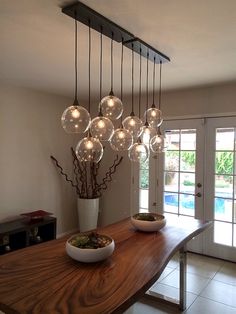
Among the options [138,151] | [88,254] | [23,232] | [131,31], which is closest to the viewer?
[88,254]

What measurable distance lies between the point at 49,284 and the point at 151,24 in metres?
1.87

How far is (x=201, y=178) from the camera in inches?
159

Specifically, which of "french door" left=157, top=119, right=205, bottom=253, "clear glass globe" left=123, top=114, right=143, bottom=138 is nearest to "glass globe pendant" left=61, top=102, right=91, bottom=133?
"clear glass globe" left=123, top=114, right=143, bottom=138

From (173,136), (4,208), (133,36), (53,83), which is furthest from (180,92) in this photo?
(4,208)

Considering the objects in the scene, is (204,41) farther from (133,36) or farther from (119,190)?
(119,190)

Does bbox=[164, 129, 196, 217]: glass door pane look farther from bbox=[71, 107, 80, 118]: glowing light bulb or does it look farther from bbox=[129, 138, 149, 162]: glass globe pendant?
bbox=[71, 107, 80, 118]: glowing light bulb

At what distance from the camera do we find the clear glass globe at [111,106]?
86.7 inches

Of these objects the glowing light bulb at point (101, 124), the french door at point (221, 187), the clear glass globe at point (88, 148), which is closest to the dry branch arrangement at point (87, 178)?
the french door at point (221, 187)

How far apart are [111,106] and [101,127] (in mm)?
197

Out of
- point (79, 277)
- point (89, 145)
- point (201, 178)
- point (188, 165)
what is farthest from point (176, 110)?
point (79, 277)

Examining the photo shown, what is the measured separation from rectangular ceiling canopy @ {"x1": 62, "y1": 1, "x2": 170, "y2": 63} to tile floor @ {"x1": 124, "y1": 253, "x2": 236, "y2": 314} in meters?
2.48

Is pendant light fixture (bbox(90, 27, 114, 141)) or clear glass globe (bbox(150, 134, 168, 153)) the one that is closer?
pendant light fixture (bbox(90, 27, 114, 141))

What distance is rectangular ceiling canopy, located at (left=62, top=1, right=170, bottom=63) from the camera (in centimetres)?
180

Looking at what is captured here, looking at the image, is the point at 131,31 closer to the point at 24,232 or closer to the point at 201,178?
the point at 201,178
